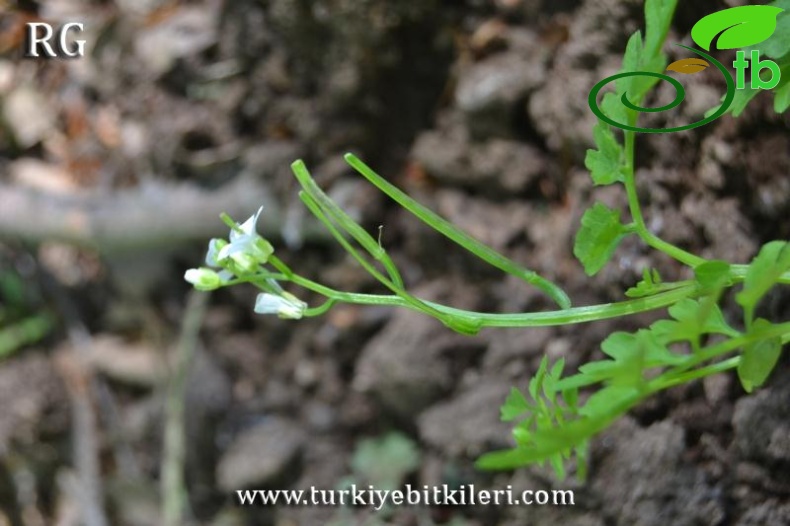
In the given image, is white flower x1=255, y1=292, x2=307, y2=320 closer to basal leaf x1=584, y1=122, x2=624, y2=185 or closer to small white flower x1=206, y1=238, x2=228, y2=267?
small white flower x1=206, y1=238, x2=228, y2=267

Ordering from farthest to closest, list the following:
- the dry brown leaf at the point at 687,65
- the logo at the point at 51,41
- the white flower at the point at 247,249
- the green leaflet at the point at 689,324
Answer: the logo at the point at 51,41 < the dry brown leaf at the point at 687,65 < the white flower at the point at 247,249 < the green leaflet at the point at 689,324

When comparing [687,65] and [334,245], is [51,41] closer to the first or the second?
[334,245]

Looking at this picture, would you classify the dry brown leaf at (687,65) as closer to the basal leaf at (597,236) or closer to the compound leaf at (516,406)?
the basal leaf at (597,236)

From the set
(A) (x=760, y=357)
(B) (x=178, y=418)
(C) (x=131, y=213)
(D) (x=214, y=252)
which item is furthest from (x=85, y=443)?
(A) (x=760, y=357)

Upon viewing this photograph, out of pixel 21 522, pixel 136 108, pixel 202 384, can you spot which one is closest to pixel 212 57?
pixel 136 108

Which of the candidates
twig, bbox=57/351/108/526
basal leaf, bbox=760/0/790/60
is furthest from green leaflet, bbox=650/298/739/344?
twig, bbox=57/351/108/526

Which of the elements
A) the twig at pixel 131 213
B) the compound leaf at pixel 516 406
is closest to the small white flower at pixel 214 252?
the compound leaf at pixel 516 406

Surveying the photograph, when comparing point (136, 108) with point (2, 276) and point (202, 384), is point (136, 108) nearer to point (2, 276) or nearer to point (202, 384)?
point (2, 276)
